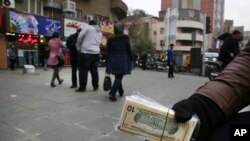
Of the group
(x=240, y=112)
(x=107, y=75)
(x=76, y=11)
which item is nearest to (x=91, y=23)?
(x=107, y=75)

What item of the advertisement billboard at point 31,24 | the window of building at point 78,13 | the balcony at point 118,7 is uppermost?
the balcony at point 118,7

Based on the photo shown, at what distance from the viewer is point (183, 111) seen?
1175 millimetres

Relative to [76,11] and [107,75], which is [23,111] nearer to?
[107,75]

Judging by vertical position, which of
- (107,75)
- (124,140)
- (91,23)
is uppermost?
(91,23)

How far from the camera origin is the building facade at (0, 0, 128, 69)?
1967 cm

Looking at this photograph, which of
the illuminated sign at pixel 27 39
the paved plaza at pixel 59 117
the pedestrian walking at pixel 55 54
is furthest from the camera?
the illuminated sign at pixel 27 39

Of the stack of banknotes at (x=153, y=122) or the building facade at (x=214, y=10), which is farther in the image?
the building facade at (x=214, y=10)

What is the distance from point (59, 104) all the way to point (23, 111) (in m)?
0.79

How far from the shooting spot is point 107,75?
21.0 ft

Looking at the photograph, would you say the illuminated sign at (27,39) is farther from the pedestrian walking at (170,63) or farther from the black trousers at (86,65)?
the black trousers at (86,65)

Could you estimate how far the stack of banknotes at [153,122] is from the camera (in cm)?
117

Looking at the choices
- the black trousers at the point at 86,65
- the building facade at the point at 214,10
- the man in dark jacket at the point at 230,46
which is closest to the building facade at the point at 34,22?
the black trousers at the point at 86,65

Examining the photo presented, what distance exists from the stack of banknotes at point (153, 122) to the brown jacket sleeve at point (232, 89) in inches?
7.3

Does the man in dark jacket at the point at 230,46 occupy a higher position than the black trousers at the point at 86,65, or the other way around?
the man in dark jacket at the point at 230,46
